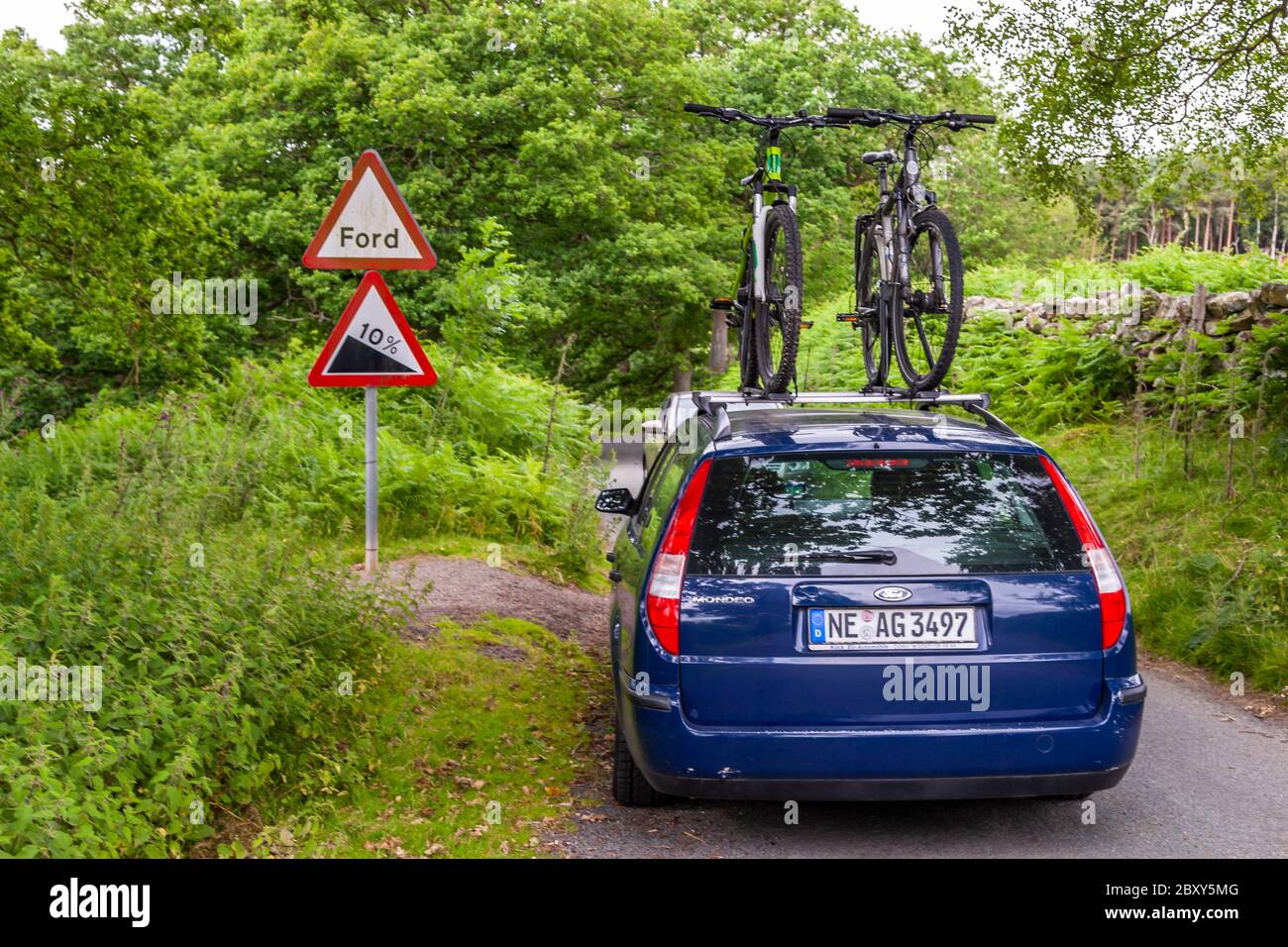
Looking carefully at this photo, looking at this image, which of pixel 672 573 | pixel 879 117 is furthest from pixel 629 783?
pixel 879 117

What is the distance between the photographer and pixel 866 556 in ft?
16.0

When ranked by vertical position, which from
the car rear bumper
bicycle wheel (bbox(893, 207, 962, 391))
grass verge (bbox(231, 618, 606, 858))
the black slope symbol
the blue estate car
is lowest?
grass verge (bbox(231, 618, 606, 858))

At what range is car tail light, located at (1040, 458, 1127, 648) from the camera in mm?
4910

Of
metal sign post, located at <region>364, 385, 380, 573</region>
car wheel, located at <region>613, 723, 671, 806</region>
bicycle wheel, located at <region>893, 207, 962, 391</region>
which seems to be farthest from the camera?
metal sign post, located at <region>364, 385, 380, 573</region>

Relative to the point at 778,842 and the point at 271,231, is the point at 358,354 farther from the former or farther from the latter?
the point at 271,231

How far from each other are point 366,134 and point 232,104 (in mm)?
3528

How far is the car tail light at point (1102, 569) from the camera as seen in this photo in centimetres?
491

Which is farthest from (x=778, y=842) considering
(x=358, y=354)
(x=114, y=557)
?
(x=358, y=354)

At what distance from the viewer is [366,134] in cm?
2998

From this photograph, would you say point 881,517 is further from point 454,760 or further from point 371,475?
point 371,475

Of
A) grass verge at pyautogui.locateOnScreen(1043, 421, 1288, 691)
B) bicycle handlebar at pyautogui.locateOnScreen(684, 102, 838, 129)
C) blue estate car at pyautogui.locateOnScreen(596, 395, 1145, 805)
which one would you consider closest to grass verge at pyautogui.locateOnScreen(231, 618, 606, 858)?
blue estate car at pyautogui.locateOnScreen(596, 395, 1145, 805)

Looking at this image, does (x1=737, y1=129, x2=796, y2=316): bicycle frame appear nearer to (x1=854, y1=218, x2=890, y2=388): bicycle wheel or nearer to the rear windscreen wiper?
(x1=854, y1=218, x2=890, y2=388): bicycle wheel

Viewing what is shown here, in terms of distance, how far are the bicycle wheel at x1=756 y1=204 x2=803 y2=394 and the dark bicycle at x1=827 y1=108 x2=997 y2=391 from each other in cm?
53

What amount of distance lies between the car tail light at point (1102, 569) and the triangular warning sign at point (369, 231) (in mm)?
4258
